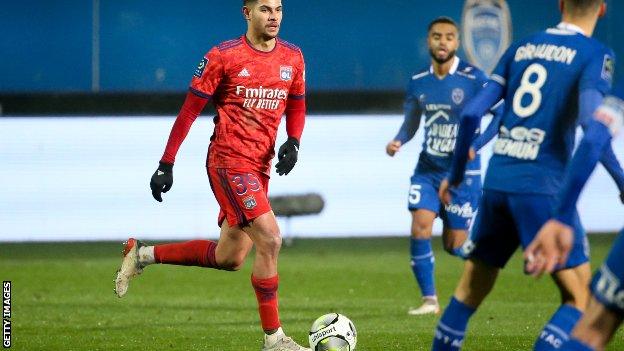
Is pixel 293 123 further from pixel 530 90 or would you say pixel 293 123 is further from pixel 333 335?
pixel 530 90

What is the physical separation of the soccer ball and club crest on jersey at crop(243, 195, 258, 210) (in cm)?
74

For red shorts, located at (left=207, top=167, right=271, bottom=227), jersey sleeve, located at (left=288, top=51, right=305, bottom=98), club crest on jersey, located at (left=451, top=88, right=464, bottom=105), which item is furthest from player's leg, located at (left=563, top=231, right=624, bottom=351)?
club crest on jersey, located at (left=451, top=88, right=464, bottom=105)

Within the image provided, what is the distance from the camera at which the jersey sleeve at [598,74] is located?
16.5 feet

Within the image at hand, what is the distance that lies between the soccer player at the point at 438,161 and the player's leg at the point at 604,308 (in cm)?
535

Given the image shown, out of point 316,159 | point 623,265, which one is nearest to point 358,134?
point 316,159

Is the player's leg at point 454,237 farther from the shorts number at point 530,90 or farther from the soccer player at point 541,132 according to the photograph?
the shorts number at point 530,90

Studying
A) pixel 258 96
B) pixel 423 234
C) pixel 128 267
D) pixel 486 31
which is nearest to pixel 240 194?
pixel 258 96

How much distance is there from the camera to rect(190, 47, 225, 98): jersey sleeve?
23.5 feet

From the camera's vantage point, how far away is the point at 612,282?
4008 millimetres

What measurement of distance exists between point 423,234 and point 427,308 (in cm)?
56

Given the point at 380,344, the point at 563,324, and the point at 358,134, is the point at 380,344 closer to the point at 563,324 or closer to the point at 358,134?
the point at 563,324

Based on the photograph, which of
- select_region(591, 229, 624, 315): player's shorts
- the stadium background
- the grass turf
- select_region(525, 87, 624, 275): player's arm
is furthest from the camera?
the stadium background

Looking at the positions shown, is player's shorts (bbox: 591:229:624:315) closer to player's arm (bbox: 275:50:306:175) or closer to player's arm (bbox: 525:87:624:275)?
player's arm (bbox: 525:87:624:275)

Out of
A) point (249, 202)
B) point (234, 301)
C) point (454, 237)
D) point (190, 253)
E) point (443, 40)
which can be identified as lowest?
point (234, 301)
